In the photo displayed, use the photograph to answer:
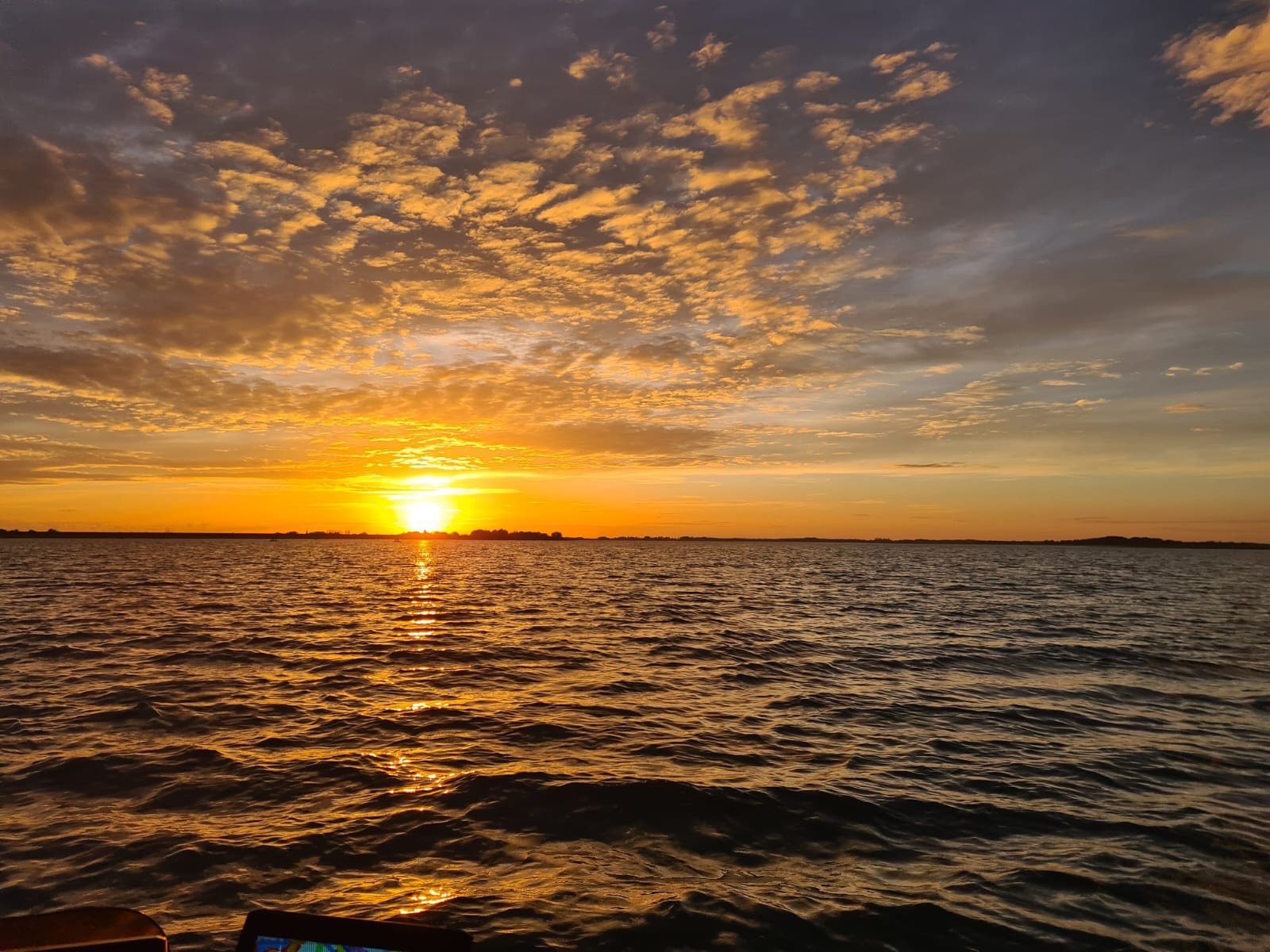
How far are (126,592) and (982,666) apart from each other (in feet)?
196

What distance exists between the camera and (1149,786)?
46.1ft

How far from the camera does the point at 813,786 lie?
13461 millimetres

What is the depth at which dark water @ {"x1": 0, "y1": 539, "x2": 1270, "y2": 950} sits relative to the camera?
30.2 ft

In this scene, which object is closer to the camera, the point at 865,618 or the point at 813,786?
the point at 813,786

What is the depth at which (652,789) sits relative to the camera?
1325cm

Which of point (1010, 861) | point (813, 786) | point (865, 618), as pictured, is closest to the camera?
point (1010, 861)

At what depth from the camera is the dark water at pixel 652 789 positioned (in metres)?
9.21

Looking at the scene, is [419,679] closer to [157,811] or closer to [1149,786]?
[157,811]

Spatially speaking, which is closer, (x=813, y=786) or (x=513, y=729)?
(x=813, y=786)

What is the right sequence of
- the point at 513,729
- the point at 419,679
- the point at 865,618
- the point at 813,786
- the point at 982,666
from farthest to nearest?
the point at 865,618, the point at 982,666, the point at 419,679, the point at 513,729, the point at 813,786

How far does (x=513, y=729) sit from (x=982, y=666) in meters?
18.5

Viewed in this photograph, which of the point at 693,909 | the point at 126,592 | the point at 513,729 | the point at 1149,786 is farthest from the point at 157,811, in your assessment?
the point at 126,592

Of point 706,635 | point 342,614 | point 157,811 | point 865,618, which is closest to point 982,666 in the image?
point 706,635

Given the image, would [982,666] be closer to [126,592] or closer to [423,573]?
[126,592]
